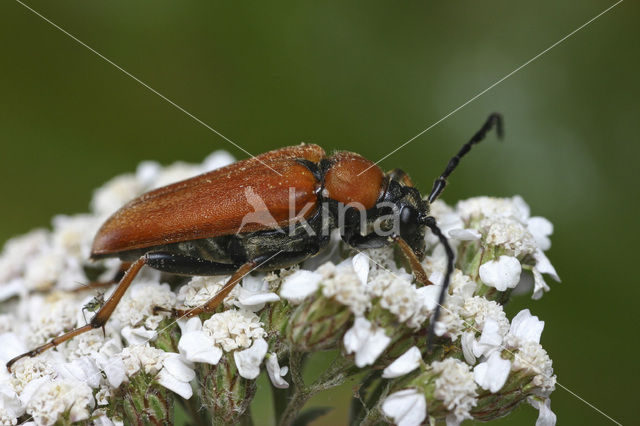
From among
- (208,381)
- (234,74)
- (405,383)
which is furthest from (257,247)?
(234,74)

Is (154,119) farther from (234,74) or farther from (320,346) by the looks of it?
(320,346)

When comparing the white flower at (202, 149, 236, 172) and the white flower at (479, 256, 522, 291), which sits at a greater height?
the white flower at (202, 149, 236, 172)

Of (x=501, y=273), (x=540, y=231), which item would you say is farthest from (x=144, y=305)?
(x=540, y=231)

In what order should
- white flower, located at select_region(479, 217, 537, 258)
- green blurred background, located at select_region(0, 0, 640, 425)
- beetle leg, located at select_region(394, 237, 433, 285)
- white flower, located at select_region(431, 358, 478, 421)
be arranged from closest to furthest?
white flower, located at select_region(431, 358, 478, 421) → beetle leg, located at select_region(394, 237, 433, 285) → white flower, located at select_region(479, 217, 537, 258) → green blurred background, located at select_region(0, 0, 640, 425)

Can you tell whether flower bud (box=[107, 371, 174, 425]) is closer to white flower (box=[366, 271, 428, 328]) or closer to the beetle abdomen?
the beetle abdomen

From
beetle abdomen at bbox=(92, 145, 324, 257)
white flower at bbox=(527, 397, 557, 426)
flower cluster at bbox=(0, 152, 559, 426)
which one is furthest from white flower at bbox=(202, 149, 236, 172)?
white flower at bbox=(527, 397, 557, 426)

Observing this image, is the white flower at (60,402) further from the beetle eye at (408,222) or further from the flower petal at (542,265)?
the flower petal at (542,265)

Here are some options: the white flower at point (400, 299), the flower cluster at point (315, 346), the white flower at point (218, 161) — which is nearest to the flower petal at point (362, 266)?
the flower cluster at point (315, 346)
